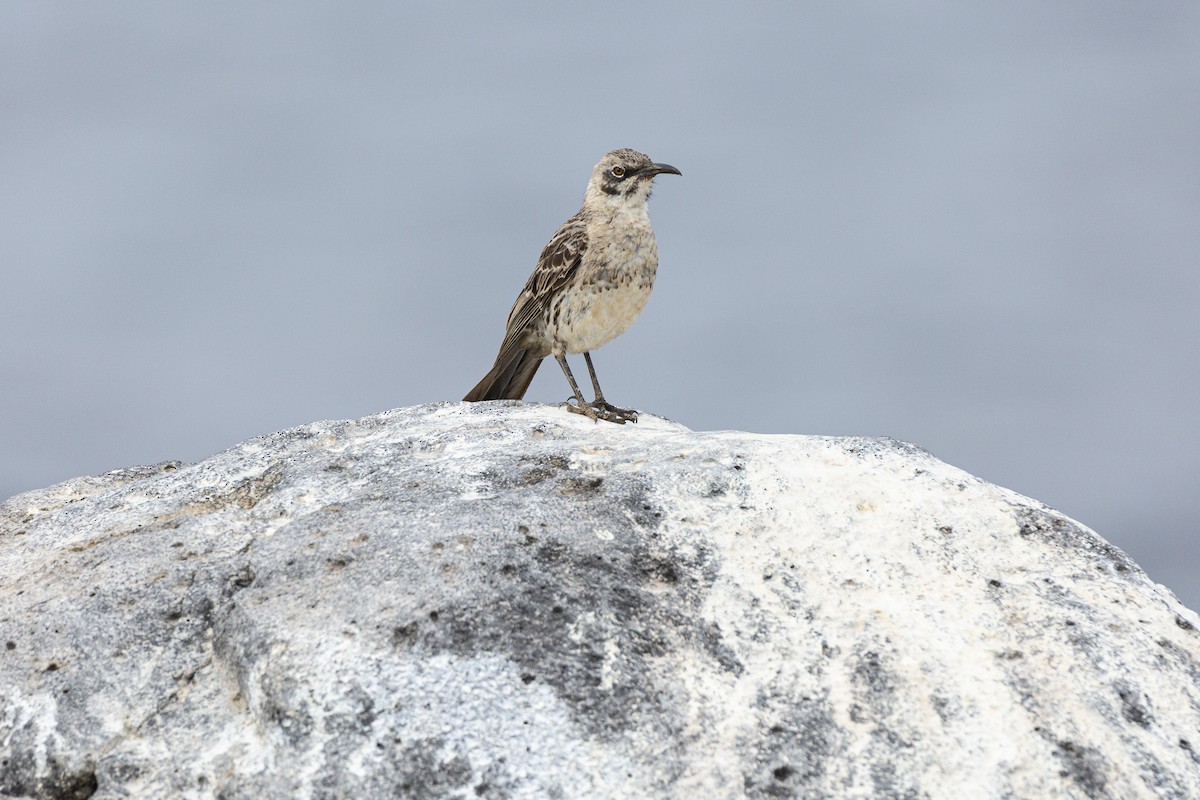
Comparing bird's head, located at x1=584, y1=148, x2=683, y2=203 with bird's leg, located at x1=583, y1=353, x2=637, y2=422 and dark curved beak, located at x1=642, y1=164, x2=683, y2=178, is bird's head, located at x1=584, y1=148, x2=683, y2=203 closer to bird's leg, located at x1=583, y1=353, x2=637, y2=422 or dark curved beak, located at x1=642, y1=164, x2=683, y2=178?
dark curved beak, located at x1=642, y1=164, x2=683, y2=178

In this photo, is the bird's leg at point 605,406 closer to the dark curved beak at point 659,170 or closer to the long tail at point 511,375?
the long tail at point 511,375

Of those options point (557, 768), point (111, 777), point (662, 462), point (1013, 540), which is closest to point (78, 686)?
point (111, 777)

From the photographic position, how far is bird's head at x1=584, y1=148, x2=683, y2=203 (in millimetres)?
8555

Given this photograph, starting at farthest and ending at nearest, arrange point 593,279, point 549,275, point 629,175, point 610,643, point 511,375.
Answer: point 511,375
point 629,175
point 549,275
point 593,279
point 610,643

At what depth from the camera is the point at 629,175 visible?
28.2 ft

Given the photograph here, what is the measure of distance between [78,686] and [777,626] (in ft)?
8.56

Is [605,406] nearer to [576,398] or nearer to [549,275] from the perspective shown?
[576,398]

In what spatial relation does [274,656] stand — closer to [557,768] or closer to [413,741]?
[413,741]

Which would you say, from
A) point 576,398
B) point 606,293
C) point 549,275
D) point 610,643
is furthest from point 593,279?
point 610,643

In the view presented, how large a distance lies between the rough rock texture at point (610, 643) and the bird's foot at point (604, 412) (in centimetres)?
206

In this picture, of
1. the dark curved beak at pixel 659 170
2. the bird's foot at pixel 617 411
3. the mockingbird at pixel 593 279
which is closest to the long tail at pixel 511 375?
the mockingbird at pixel 593 279

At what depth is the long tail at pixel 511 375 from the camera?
28.9ft

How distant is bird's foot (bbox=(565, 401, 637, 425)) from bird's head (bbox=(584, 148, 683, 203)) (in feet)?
5.09

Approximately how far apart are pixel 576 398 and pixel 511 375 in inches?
34.0
